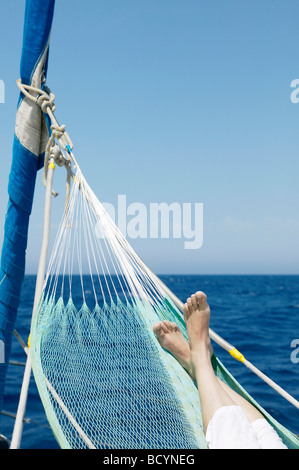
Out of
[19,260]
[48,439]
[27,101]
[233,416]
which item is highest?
[27,101]

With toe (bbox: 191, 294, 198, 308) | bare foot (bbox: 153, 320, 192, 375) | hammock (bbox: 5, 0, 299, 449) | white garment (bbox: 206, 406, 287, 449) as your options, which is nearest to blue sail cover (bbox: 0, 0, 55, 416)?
hammock (bbox: 5, 0, 299, 449)

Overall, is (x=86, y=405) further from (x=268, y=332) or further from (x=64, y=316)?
(x=268, y=332)

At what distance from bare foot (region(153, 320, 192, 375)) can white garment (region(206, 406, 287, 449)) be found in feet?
1.55

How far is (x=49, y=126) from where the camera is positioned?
7.17ft

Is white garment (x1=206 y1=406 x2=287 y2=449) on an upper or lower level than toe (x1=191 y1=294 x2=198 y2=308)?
lower

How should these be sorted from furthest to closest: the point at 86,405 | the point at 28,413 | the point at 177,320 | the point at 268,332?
the point at 268,332
the point at 28,413
the point at 177,320
the point at 86,405

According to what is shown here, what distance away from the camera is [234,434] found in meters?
1.56

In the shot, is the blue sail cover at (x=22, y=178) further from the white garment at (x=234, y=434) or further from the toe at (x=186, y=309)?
the white garment at (x=234, y=434)

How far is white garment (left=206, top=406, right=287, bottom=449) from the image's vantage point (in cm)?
155

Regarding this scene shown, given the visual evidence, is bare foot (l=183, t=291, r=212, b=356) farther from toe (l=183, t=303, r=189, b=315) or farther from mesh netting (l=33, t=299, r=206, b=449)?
mesh netting (l=33, t=299, r=206, b=449)

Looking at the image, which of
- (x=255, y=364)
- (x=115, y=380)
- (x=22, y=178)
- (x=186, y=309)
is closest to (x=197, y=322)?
(x=186, y=309)

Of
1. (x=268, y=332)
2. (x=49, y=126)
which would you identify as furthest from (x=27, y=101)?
(x=268, y=332)

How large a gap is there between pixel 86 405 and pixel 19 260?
734 millimetres
